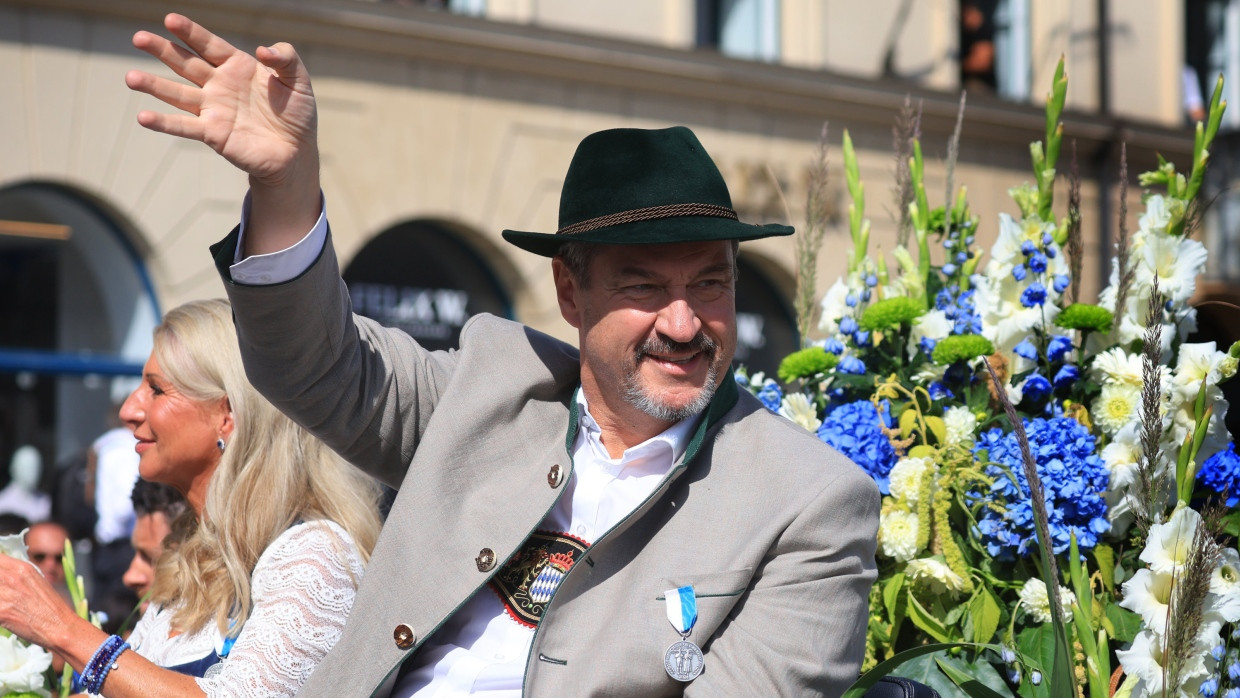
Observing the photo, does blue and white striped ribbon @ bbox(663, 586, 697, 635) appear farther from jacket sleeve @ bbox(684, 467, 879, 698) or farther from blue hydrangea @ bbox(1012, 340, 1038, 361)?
blue hydrangea @ bbox(1012, 340, 1038, 361)

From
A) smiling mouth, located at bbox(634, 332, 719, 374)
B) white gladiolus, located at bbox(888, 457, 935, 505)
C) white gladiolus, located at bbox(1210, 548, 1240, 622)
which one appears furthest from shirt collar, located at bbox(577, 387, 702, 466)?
white gladiolus, located at bbox(1210, 548, 1240, 622)

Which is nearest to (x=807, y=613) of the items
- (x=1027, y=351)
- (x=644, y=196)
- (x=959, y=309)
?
(x=644, y=196)

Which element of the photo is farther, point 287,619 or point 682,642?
point 287,619

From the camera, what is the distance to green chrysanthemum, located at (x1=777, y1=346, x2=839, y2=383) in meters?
2.86

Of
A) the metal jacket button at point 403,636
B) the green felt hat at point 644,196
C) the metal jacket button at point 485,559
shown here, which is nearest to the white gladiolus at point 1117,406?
the green felt hat at point 644,196

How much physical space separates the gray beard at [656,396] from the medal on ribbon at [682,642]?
33 centimetres

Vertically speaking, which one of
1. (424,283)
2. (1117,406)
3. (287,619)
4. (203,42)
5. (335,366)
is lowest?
(424,283)

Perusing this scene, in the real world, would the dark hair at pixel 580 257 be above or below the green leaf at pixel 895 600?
above

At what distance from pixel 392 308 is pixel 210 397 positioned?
22.2 ft

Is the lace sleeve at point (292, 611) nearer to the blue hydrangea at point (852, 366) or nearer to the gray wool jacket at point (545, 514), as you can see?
the gray wool jacket at point (545, 514)

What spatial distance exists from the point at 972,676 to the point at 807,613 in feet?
1.28

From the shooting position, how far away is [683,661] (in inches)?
79.7

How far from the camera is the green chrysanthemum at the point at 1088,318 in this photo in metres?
2.55

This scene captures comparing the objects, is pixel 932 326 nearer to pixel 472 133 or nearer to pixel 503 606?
pixel 503 606
